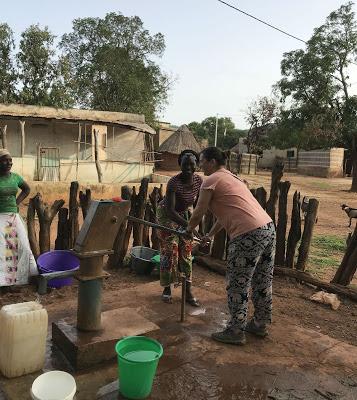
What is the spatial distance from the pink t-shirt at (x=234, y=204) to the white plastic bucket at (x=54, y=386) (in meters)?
1.54

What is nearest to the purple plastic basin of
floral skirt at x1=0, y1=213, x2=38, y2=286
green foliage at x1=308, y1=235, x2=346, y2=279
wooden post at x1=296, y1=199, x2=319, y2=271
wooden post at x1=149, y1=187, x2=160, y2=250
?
floral skirt at x1=0, y1=213, x2=38, y2=286

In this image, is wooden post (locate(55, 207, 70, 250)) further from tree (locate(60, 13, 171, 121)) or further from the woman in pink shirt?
tree (locate(60, 13, 171, 121))

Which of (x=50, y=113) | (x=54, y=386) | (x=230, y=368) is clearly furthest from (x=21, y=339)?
(x=50, y=113)

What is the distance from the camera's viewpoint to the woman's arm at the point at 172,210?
12.6ft

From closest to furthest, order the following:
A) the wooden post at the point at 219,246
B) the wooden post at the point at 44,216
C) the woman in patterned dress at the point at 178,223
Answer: the woman in patterned dress at the point at 178,223
the wooden post at the point at 44,216
the wooden post at the point at 219,246

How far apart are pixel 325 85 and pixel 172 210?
2850 cm

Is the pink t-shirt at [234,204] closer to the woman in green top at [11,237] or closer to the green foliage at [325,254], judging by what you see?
the woman in green top at [11,237]

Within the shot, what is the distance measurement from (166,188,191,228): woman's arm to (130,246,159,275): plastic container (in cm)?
127

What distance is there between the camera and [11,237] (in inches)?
160

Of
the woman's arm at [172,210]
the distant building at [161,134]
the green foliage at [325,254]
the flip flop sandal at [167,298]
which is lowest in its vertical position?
the green foliage at [325,254]

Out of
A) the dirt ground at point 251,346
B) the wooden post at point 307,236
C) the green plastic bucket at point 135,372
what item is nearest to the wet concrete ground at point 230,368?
the dirt ground at point 251,346

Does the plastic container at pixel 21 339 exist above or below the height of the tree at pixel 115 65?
below

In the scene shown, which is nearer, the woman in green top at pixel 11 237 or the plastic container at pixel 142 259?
the woman in green top at pixel 11 237

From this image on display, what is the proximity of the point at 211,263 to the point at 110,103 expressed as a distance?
73.9 ft
